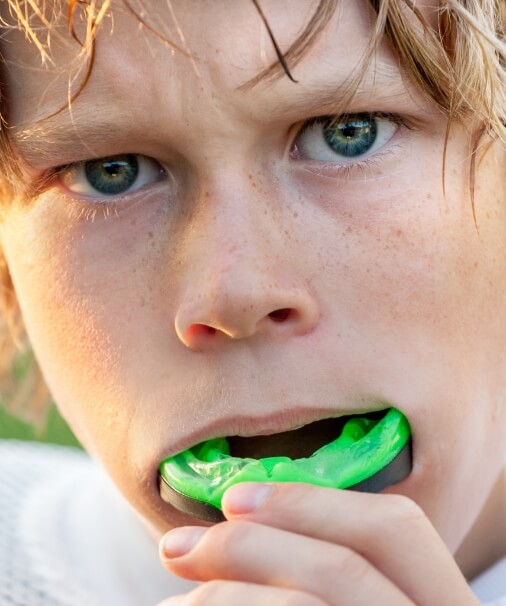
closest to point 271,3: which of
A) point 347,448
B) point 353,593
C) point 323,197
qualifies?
point 323,197

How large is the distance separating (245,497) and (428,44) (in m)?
0.58

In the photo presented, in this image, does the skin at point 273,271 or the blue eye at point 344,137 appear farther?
the blue eye at point 344,137

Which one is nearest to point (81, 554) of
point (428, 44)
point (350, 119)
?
point (350, 119)

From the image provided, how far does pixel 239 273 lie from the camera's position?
3.84ft

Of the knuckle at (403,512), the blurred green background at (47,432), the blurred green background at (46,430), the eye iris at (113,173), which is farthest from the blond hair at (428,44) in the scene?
the blurred green background at (47,432)

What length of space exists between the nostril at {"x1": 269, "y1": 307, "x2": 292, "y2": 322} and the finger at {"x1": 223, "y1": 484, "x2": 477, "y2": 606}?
21cm

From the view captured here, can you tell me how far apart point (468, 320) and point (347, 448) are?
229 millimetres

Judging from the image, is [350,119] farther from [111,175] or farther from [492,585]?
[492,585]

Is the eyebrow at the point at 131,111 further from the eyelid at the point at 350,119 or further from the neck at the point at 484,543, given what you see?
the neck at the point at 484,543

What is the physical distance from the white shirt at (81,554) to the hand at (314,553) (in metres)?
0.40

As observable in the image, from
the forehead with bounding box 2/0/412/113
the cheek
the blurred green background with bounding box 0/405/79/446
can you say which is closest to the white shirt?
the cheek

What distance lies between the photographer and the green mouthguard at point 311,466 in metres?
1.17

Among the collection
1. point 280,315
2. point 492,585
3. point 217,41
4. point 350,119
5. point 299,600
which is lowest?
point 492,585

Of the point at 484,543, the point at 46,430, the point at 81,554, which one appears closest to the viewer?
the point at 484,543
